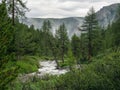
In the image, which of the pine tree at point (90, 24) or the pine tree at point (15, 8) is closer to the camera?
the pine tree at point (15, 8)

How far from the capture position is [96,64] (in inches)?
582

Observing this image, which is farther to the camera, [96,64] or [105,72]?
Result: [96,64]

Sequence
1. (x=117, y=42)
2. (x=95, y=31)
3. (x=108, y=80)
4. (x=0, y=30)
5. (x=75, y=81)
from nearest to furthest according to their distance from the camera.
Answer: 1. (x=108, y=80)
2. (x=75, y=81)
3. (x=0, y=30)
4. (x=117, y=42)
5. (x=95, y=31)

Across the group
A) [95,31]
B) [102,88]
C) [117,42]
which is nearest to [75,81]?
[102,88]

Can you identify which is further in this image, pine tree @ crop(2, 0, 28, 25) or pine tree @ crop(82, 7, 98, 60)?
pine tree @ crop(82, 7, 98, 60)

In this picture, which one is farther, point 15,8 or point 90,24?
point 90,24

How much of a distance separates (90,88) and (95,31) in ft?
154

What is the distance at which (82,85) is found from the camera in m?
13.7

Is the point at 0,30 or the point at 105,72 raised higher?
the point at 0,30

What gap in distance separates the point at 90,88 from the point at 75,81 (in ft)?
2.90

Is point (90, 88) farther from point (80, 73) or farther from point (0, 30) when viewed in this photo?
point (0, 30)

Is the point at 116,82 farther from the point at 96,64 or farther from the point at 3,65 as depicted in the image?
the point at 3,65

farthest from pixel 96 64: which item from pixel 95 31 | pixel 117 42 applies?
pixel 95 31

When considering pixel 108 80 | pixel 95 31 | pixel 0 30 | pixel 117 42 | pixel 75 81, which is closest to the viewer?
pixel 108 80
